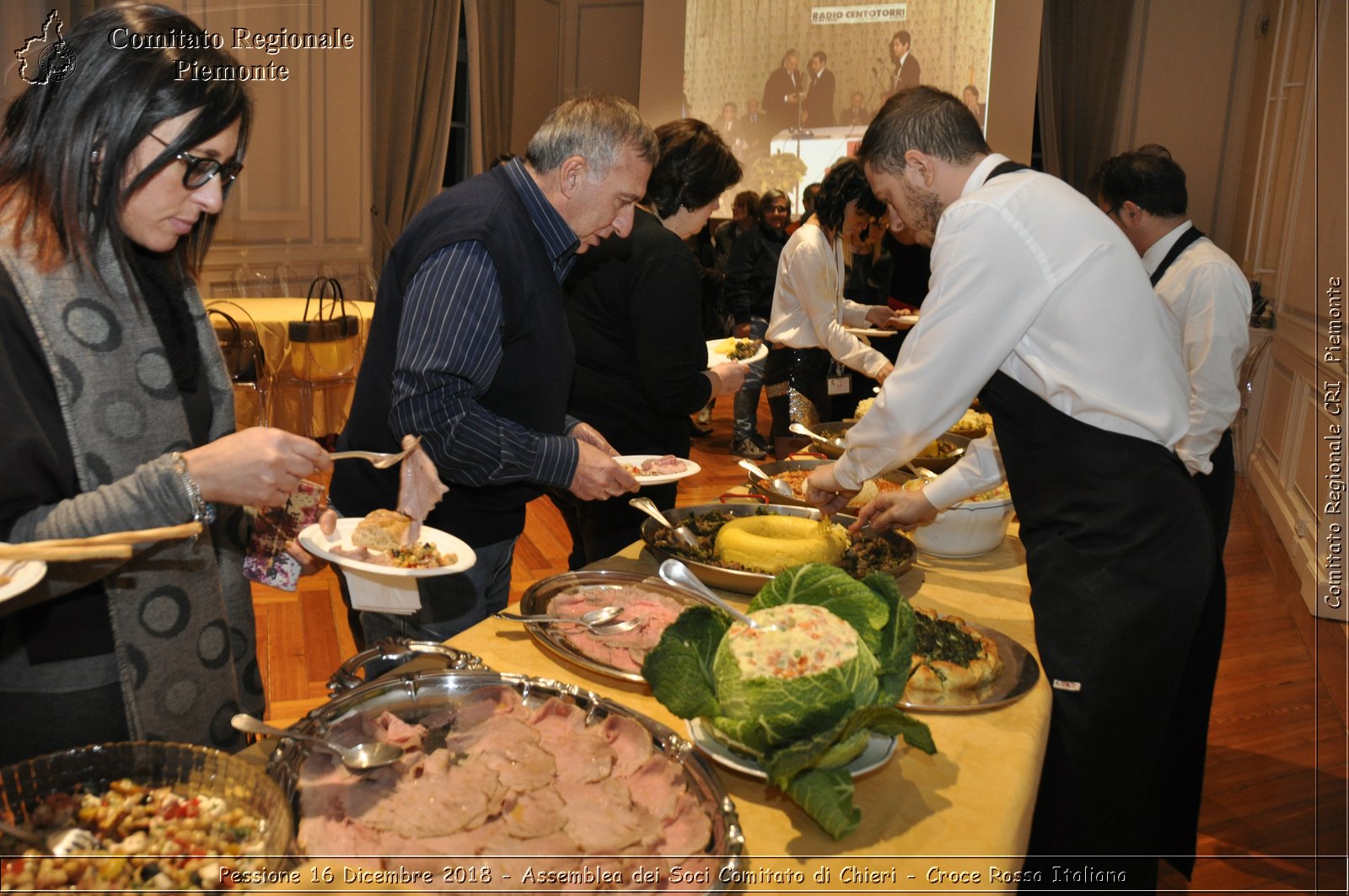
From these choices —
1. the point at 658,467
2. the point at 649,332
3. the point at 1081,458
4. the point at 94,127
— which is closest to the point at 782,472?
the point at 658,467

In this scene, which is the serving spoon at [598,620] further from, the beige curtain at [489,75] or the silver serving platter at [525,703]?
the beige curtain at [489,75]

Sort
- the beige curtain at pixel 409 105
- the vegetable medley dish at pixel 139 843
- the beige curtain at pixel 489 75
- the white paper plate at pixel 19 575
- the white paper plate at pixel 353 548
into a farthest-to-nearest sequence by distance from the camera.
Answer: the beige curtain at pixel 489 75, the beige curtain at pixel 409 105, the white paper plate at pixel 353 548, the white paper plate at pixel 19 575, the vegetable medley dish at pixel 139 843

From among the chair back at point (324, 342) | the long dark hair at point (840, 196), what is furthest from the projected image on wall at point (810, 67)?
the chair back at point (324, 342)

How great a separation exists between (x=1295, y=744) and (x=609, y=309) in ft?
8.86

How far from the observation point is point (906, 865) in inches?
40.3

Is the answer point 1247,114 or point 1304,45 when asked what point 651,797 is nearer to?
point 1304,45

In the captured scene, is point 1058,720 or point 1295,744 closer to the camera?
point 1058,720

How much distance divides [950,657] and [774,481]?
0.97m

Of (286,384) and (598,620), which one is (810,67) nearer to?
(286,384)

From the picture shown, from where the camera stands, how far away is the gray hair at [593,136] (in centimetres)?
186

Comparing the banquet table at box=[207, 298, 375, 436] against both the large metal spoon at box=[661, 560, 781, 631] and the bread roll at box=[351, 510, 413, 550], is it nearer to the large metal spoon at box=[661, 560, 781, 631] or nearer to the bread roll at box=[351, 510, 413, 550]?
the bread roll at box=[351, 510, 413, 550]

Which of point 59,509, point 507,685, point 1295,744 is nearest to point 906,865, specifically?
point 507,685

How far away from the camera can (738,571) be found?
1.70 meters

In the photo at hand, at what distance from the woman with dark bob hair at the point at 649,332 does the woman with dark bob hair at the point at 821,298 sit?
1.64m
